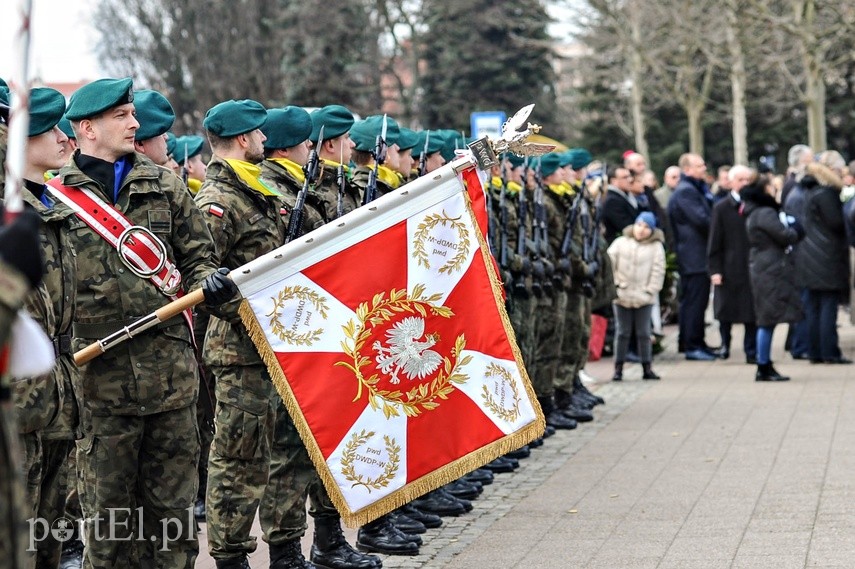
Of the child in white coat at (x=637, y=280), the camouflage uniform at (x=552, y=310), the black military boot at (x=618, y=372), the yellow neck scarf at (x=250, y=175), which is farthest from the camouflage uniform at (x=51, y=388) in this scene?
the black military boot at (x=618, y=372)

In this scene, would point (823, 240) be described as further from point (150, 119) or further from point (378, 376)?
point (150, 119)

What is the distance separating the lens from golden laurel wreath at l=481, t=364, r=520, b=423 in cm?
616

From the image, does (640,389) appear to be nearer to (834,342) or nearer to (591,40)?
(834,342)

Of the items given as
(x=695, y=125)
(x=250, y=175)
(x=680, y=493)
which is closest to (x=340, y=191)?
(x=250, y=175)

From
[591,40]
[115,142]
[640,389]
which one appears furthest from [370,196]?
[591,40]

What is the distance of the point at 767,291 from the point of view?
13414 mm

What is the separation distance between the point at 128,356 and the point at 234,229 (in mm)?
1077

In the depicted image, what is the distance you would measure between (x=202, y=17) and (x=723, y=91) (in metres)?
16.7

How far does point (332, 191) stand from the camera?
691 cm

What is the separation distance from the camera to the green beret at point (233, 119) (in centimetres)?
616

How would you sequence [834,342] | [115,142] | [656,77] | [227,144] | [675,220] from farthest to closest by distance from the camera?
[656,77]
[675,220]
[834,342]
[227,144]
[115,142]

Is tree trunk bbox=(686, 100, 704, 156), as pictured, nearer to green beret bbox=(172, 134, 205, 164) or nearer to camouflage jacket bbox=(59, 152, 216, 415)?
green beret bbox=(172, 134, 205, 164)

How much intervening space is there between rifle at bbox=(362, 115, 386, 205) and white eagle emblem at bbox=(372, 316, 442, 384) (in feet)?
3.51

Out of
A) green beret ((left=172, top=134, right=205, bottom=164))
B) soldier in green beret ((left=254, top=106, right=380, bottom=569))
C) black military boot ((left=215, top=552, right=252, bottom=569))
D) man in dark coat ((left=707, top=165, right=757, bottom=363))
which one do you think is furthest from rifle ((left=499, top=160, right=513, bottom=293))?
man in dark coat ((left=707, top=165, right=757, bottom=363))
